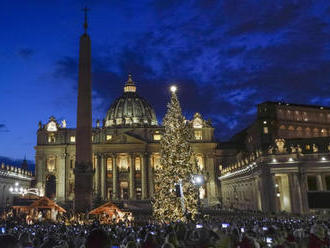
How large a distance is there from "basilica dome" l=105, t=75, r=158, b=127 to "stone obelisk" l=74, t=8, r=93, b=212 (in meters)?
79.1

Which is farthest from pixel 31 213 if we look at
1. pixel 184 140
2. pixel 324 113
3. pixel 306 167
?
pixel 324 113

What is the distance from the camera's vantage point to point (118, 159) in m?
99.3

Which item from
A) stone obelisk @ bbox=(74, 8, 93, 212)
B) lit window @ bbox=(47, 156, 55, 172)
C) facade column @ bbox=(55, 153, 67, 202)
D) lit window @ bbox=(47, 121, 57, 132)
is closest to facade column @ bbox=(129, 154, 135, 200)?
facade column @ bbox=(55, 153, 67, 202)

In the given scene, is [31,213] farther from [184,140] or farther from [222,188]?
[222,188]

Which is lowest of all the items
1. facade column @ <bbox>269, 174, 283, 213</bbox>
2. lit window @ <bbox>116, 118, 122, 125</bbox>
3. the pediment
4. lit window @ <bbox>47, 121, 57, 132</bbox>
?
facade column @ <bbox>269, 174, 283, 213</bbox>

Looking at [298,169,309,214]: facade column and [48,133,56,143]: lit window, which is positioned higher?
[48,133,56,143]: lit window

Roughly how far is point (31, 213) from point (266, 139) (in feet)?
190

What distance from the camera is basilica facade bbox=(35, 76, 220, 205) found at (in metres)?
95.6

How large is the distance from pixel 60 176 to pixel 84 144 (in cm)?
6612

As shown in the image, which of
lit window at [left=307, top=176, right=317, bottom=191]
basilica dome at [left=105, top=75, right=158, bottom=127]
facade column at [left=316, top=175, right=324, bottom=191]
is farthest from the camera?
basilica dome at [left=105, top=75, right=158, bottom=127]

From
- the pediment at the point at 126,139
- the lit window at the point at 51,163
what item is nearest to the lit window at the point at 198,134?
the pediment at the point at 126,139

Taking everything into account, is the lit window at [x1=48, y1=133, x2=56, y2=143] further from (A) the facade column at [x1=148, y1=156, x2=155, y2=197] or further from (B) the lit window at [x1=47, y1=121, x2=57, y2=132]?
(A) the facade column at [x1=148, y1=156, x2=155, y2=197]

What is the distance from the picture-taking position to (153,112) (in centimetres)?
12862

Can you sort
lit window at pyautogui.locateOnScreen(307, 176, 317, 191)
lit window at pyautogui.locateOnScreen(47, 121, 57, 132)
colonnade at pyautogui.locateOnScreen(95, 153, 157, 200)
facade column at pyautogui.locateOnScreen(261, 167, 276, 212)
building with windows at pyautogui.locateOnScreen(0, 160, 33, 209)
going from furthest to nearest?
lit window at pyautogui.locateOnScreen(47, 121, 57, 132), colonnade at pyautogui.locateOnScreen(95, 153, 157, 200), building with windows at pyautogui.locateOnScreen(0, 160, 33, 209), lit window at pyautogui.locateOnScreen(307, 176, 317, 191), facade column at pyautogui.locateOnScreen(261, 167, 276, 212)
